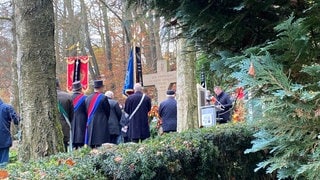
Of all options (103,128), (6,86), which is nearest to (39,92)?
(103,128)

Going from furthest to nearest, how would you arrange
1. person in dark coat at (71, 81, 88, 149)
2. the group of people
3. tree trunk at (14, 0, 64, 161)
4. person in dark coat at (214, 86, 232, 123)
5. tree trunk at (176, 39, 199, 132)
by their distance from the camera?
person in dark coat at (214, 86, 232, 123) < tree trunk at (176, 39, 199, 132) < person in dark coat at (71, 81, 88, 149) < the group of people < tree trunk at (14, 0, 64, 161)

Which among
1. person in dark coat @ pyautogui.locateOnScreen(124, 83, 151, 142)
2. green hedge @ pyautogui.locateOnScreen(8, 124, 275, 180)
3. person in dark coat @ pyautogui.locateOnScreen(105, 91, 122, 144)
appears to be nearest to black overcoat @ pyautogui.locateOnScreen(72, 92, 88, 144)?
person in dark coat @ pyautogui.locateOnScreen(105, 91, 122, 144)

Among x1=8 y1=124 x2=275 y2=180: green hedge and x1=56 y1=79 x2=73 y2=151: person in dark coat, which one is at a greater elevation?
x1=56 y1=79 x2=73 y2=151: person in dark coat

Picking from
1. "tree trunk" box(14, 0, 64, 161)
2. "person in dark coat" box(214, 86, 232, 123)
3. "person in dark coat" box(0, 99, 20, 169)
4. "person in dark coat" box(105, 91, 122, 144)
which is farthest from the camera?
"person in dark coat" box(214, 86, 232, 123)

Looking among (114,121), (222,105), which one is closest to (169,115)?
(222,105)

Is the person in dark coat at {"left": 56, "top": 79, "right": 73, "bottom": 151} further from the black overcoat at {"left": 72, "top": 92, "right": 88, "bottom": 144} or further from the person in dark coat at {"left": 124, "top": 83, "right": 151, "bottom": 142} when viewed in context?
the person in dark coat at {"left": 124, "top": 83, "right": 151, "bottom": 142}

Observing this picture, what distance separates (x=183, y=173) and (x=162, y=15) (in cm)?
146

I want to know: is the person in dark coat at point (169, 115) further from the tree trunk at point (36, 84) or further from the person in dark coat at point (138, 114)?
the tree trunk at point (36, 84)

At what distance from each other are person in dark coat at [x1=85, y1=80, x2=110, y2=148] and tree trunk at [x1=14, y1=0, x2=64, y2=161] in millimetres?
3465

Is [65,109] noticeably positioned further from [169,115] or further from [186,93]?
[169,115]

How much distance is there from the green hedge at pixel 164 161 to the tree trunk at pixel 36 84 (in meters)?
0.92

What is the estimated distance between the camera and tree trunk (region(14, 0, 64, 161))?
15.0 feet

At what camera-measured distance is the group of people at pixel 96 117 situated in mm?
8133

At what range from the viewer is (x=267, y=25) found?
3.34 m
